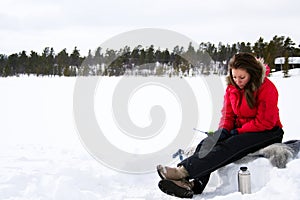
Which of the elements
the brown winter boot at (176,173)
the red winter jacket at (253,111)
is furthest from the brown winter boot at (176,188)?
the red winter jacket at (253,111)

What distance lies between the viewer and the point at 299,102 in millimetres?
9766

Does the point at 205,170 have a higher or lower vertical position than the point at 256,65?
lower

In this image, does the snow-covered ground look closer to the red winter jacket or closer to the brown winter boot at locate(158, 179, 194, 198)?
the brown winter boot at locate(158, 179, 194, 198)

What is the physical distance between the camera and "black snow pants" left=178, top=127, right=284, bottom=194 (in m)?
3.04

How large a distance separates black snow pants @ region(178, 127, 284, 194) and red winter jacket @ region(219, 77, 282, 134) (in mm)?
83

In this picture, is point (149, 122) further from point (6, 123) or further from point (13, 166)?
point (13, 166)

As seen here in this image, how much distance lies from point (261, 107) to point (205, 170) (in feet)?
2.54

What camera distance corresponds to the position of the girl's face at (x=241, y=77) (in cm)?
322

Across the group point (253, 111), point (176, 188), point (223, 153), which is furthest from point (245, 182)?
point (253, 111)

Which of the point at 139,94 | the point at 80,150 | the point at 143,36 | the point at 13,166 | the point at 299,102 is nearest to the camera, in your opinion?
the point at 13,166

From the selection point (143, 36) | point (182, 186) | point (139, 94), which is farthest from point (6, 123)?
point (139, 94)

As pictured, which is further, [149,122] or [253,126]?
[149,122]

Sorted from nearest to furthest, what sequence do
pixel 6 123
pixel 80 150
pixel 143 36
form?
1. pixel 80 150
2. pixel 143 36
3. pixel 6 123

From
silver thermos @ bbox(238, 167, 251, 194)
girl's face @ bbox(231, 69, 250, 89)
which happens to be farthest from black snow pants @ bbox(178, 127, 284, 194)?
girl's face @ bbox(231, 69, 250, 89)
